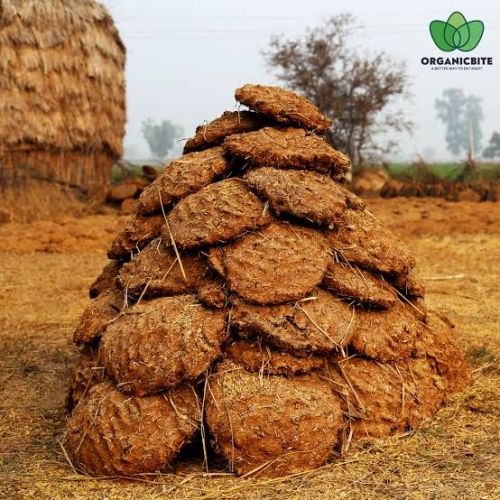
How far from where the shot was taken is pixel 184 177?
3484 millimetres

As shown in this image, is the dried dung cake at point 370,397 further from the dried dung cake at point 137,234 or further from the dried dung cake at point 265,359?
the dried dung cake at point 137,234

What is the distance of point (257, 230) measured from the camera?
3191 mm

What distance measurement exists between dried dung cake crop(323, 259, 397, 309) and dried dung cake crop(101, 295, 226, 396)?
536 millimetres

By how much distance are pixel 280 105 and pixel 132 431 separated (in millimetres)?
1711

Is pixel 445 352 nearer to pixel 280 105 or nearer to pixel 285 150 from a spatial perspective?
pixel 285 150

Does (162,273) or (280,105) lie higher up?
(280,105)

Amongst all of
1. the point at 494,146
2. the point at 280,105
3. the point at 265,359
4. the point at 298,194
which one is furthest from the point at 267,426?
the point at 494,146

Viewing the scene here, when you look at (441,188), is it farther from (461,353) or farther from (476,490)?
(476,490)

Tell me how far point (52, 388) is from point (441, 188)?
43.2 ft

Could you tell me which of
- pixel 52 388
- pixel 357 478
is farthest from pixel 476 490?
pixel 52 388

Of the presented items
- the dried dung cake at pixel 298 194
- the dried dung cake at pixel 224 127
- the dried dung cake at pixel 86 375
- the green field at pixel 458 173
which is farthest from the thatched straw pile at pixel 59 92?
the dried dung cake at pixel 298 194

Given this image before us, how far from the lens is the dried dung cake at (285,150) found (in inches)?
133

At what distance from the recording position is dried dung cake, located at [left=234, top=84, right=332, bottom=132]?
140 inches

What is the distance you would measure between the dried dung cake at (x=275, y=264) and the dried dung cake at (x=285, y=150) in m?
0.35
